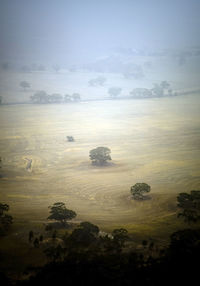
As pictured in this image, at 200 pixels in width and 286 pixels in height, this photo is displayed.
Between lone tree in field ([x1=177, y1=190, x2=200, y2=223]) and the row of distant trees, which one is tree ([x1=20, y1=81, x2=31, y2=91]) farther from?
lone tree in field ([x1=177, y1=190, x2=200, y2=223])

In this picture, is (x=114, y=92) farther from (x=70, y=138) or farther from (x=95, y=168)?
(x=95, y=168)

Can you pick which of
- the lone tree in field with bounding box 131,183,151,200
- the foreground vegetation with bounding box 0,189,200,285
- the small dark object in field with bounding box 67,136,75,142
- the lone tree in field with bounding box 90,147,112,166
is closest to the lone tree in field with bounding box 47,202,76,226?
the foreground vegetation with bounding box 0,189,200,285

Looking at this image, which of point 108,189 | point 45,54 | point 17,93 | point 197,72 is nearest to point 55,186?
point 108,189

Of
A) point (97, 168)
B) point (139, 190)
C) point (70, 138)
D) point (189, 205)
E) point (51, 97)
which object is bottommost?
point (189, 205)

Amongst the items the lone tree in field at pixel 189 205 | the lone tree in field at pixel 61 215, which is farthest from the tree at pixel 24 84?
the lone tree in field at pixel 189 205

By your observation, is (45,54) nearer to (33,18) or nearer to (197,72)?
(33,18)

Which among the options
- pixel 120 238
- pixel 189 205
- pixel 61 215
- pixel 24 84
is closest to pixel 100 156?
pixel 189 205

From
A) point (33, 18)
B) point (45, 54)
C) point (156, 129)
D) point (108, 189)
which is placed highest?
point (33, 18)

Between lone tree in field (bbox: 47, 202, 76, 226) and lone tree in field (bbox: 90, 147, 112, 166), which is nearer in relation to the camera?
lone tree in field (bbox: 47, 202, 76, 226)
